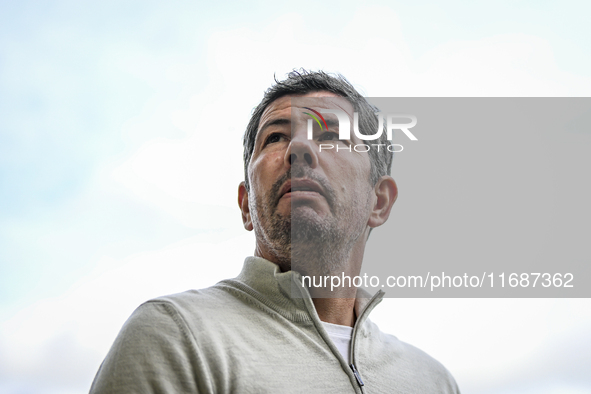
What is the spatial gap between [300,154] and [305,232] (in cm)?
27

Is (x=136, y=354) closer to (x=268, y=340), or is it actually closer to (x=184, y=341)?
(x=184, y=341)

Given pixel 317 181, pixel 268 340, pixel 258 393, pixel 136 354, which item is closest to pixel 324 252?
pixel 317 181

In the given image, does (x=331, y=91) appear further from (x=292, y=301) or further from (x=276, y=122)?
(x=292, y=301)

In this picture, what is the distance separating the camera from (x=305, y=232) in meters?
1.44

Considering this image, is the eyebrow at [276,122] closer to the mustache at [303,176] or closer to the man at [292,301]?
the man at [292,301]

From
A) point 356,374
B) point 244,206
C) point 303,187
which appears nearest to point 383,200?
point 303,187

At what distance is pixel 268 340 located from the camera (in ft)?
3.96

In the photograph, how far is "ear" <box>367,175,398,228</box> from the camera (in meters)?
1.72

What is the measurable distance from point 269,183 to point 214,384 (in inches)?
27.6

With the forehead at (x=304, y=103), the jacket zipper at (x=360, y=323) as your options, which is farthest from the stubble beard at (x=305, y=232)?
the forehead at (x=304, y=103)

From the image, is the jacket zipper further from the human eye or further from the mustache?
the human eye

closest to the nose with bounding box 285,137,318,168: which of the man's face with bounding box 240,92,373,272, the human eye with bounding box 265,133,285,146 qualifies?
the man's face with bounding box 240,92,373,272

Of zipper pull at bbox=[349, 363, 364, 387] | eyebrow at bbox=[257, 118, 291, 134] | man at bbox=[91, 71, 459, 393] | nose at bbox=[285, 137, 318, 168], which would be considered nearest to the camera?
man at bbox=[91, 71, 459, 393]

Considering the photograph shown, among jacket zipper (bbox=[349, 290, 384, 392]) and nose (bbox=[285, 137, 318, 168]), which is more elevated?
nose (bbox=[285, 137, 318, 168])
